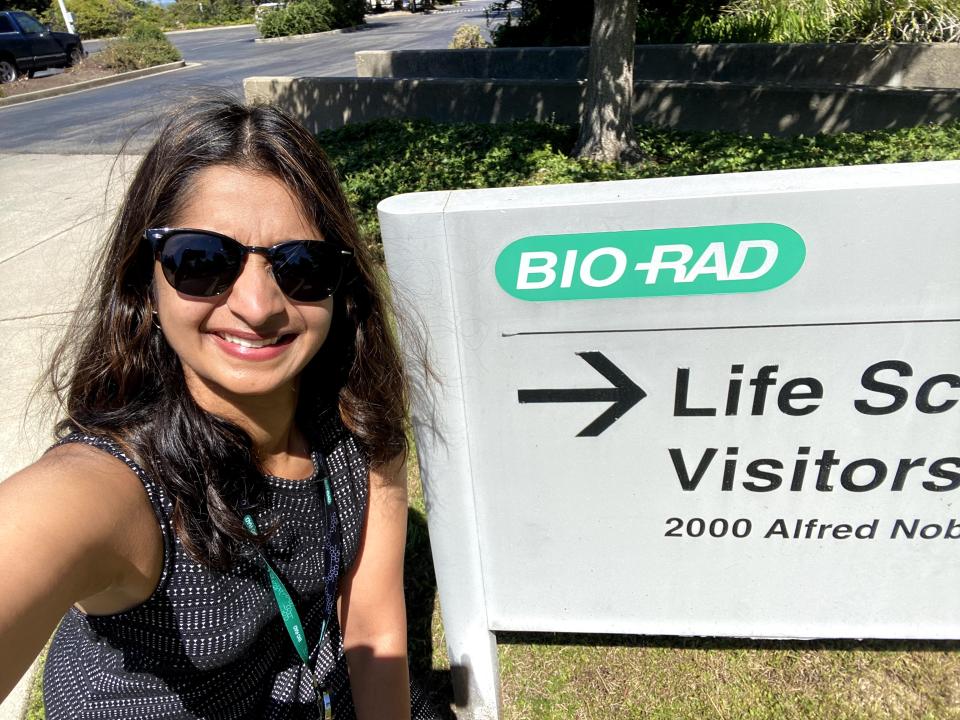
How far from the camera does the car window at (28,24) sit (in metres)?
22.1

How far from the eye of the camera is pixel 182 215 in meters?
1.37

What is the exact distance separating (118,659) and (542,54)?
11.2 meters

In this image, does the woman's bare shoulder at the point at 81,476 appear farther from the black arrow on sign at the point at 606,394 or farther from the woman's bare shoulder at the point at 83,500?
the black arrow on sign at the point at 606,394

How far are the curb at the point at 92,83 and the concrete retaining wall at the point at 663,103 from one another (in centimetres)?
1089

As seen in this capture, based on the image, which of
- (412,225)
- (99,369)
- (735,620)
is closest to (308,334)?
(412,225)

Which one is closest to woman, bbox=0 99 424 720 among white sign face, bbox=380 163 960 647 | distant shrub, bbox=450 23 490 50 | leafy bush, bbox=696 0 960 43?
white sign face, bbox=380 163 960 647

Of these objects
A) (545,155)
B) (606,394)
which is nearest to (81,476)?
(606,394)

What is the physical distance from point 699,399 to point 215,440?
1032mm

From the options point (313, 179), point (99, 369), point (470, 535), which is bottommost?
point (470, 535)

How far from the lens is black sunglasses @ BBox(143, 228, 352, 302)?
1.30m

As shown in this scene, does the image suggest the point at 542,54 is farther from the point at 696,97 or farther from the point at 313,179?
the point at 313,179

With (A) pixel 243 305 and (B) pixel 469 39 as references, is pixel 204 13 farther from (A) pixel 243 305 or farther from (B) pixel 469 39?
(A) pixel 243 305

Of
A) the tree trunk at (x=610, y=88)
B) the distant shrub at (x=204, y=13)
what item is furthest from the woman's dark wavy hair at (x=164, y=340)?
the distant shrub at (x=204, y=13)

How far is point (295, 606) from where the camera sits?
5.33ft
